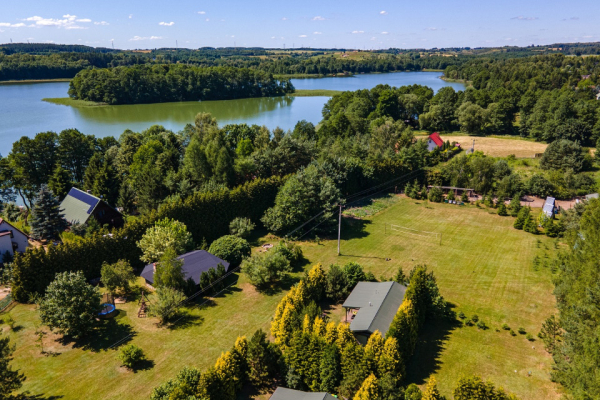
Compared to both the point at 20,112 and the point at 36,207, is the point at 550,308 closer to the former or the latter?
the point at 36,207

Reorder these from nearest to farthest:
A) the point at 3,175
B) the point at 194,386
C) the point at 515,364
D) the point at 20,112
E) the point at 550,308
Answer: the point at 194,386, the point at 515,364, the point at 550,308, the point at 3,175, the point at 20,112

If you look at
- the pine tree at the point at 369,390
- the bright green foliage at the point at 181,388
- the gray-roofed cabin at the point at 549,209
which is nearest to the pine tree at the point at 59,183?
the bright green foliage at the point at 181,388

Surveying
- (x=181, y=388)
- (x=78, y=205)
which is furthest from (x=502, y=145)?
(x=181, y=388)

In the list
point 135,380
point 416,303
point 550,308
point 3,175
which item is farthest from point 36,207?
point 550,308

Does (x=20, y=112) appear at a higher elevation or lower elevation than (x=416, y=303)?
higher

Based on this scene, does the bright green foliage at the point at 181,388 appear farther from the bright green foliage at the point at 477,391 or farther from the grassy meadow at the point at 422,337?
the bright green foliage at the point at 477,391

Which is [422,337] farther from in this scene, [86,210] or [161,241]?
[86,210]
